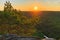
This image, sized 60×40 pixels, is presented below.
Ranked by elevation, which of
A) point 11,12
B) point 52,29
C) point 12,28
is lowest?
point 52,29

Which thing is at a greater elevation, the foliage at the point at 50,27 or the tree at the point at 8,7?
the tree at the point at 8,7

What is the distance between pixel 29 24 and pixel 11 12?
100 centimetres

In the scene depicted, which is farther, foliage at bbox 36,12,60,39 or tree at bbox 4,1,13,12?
foliage at bbox 36,12,60,39

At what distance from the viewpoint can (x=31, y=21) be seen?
7.89 meters

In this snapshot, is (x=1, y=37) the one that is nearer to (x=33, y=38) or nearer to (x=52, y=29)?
(x=33, y=38)

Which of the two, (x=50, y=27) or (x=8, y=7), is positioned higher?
(x=8, y=7)

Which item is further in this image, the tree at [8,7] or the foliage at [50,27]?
the foliage at [50,27]

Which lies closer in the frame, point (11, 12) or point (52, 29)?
point (11, 12)

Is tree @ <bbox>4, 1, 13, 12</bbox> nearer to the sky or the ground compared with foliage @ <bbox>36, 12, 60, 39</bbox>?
nearer to the sky

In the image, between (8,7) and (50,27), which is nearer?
(8,7)

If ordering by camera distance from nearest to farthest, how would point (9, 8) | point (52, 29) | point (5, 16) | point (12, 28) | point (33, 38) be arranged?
point (33, 38) < point (12, 28) < point (5, 16) < point (9, 8) < point (52, 29)

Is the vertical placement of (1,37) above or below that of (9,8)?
below

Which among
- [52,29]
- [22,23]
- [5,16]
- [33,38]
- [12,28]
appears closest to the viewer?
[33,38]

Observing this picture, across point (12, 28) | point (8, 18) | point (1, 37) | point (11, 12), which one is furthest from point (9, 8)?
point (1, 37)
